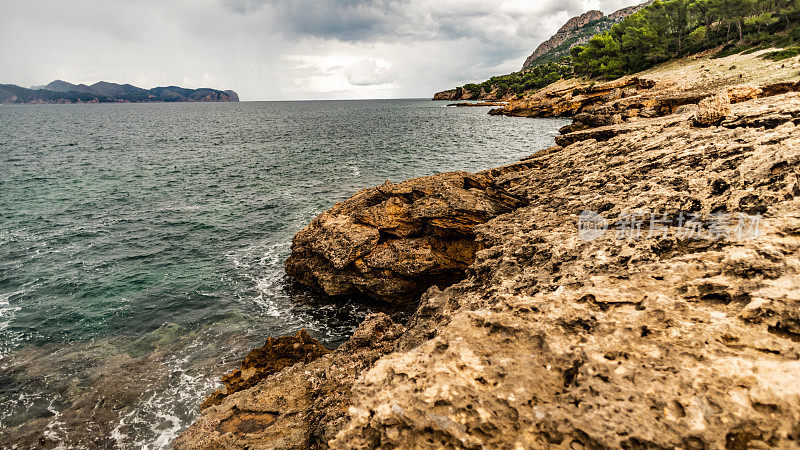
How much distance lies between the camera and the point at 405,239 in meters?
18.9

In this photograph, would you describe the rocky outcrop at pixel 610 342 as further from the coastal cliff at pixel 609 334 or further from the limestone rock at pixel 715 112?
the limestone rock at pixel 715 112

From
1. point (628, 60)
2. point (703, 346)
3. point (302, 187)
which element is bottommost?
point (302, 187)

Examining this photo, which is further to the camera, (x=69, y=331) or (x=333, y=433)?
(x=69, y=331)

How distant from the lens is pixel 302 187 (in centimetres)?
4181

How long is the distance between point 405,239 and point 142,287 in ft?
54.5

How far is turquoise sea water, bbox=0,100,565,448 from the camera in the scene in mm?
13398

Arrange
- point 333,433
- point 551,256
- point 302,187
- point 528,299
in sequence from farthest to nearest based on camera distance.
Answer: point 302,187, point 551,256, point 528,299, point 333,433

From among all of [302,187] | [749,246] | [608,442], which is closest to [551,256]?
[749,246]

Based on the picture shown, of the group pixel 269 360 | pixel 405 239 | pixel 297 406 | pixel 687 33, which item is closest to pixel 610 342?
pixel 297 406

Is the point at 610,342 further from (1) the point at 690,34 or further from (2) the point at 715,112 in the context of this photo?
(1) the point at 690,34

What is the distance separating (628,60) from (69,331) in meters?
142

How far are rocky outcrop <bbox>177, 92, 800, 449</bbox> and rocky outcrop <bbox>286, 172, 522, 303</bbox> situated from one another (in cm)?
564

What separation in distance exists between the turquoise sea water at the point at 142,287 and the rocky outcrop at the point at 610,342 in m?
7.10

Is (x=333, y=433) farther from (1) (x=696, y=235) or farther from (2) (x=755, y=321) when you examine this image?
(1) (x=696, y=235)
